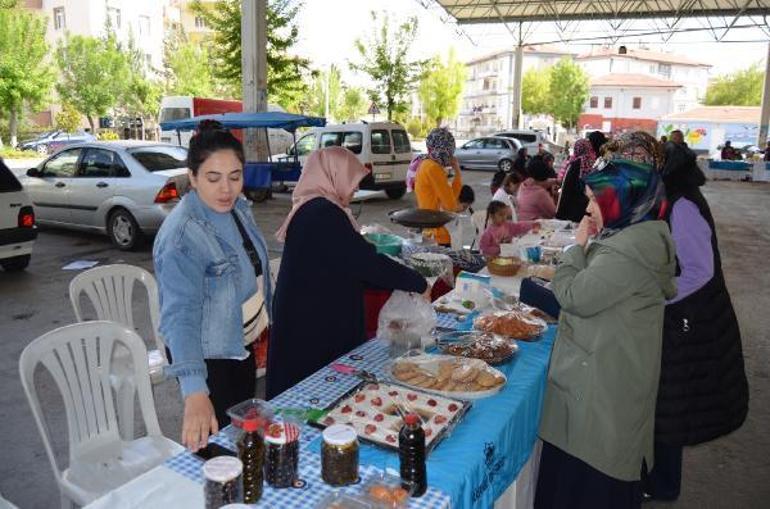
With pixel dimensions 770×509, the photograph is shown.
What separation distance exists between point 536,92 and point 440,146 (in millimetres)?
56459

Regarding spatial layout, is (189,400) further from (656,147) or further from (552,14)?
(552,14)

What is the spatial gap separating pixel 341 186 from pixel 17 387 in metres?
3.54

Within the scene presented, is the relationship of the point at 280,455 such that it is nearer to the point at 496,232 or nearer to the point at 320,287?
the point at 320,287

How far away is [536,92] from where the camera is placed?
57719 mm

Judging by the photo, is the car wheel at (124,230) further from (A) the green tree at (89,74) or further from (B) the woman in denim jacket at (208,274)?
(A) the green tree at (89,74)

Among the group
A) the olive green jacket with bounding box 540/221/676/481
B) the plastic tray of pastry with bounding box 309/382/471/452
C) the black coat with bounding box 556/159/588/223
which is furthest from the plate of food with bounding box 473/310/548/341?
the black coat with bounding box 556/159/588/223

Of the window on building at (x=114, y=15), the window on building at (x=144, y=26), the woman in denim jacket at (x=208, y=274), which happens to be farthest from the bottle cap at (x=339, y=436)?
the window on building at (x=144, y=26)

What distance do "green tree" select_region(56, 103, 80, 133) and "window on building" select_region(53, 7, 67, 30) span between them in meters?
11.2

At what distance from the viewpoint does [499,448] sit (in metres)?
2.00

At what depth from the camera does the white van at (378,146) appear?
14430 mm

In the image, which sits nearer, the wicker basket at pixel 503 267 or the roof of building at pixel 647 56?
the wicker basket at pixel 503 267

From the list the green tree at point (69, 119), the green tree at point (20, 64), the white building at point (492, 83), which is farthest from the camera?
the white building at point (492, 83)

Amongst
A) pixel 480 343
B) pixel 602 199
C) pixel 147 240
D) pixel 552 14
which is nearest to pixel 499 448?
pixel 480 343

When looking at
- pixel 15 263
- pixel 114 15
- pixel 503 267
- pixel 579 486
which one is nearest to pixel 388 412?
pixel 579 486
